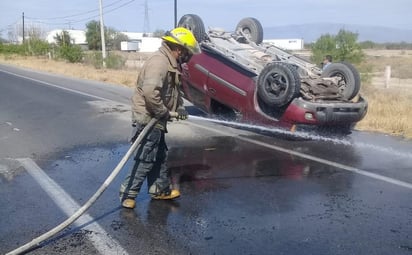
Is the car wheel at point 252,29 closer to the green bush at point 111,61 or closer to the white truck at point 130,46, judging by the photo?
the green bush at point 111,61

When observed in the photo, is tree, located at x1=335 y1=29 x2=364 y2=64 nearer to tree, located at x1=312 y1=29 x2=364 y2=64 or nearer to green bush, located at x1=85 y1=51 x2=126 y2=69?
tree, located at x1=312 y1=29 x2=364 y2=64

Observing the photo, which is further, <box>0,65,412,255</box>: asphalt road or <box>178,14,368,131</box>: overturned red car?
<box>178,14,368,131</box>: overturned red car

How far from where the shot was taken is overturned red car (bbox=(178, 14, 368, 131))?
23.9ft

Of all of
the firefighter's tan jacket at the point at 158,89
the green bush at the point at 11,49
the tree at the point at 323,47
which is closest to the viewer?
the firefighter's tan jacket at the point at 158,89

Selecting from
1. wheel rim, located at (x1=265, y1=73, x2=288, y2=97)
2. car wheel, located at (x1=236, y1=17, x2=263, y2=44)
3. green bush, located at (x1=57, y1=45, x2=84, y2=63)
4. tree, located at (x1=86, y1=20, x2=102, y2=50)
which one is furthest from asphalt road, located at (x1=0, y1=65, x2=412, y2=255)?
tree, located at (x1=86, y1=20, x2=102, y2=50)

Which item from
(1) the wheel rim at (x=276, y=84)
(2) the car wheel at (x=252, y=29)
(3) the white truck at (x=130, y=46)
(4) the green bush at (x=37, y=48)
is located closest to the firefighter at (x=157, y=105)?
(1) the wheel rim at (x=276, y=84)

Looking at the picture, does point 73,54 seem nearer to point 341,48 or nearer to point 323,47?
point 323,47

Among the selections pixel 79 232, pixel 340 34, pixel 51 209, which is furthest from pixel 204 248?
pixel 340 34

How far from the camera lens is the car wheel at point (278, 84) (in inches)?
282

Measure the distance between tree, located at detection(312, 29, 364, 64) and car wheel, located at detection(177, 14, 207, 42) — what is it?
11.0 metres

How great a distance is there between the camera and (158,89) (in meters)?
4.30

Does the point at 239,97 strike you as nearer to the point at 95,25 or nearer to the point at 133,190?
the point at 133,190

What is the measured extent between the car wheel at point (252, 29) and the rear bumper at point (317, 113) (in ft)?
8.73

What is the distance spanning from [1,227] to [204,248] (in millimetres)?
1836
